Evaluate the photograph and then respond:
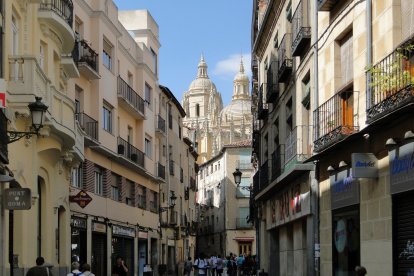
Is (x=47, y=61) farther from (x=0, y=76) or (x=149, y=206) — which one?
(x=149, y=206)

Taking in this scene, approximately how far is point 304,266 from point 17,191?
11.4 metres

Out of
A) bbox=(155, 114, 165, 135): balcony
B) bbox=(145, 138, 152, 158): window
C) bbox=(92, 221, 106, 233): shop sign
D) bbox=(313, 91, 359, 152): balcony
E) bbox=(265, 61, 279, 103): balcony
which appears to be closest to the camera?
bbox=(313, 91, 359, 152): balcony

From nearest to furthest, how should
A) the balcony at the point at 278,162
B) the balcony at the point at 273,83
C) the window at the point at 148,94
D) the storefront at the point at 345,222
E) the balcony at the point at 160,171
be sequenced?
the storefront at the point at 345,222 < the balcony at the point at 278,162 < the balcony at the point at 273,83 < the window at the point at 148,94 < the balcony at the point at 160,171

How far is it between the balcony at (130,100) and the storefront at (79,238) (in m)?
7.49

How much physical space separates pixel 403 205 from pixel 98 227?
20.7m

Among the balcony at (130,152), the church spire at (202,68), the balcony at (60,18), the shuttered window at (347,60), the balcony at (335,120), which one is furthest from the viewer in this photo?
the church spire at (202,68)

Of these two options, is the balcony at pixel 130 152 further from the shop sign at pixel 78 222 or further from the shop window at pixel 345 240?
the shop window at pixel 345 240

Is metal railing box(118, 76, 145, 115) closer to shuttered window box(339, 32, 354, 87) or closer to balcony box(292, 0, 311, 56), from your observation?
balcony box(292, 0, 311, 56)

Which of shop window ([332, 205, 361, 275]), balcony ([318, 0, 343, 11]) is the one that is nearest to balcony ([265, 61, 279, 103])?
balcony ([318, 0, 343, 11])

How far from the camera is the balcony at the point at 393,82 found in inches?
497

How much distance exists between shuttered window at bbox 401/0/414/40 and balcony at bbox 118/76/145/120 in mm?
23057

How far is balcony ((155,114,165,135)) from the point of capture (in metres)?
46.5

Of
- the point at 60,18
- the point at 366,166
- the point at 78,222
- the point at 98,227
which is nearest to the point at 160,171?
the point at 98,227

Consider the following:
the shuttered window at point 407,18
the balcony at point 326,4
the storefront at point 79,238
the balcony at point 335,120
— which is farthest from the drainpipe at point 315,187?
the storefront at point 79,238
